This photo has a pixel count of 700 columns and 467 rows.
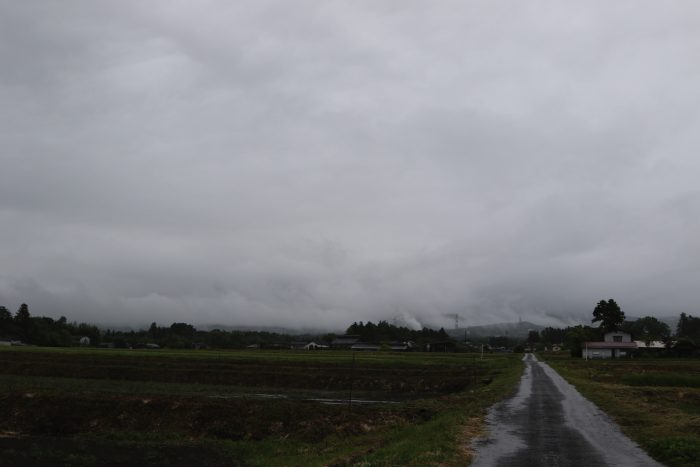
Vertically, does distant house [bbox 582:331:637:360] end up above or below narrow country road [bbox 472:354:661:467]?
below

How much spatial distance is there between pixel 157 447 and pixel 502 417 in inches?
709

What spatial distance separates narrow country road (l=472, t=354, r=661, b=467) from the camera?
661 inches

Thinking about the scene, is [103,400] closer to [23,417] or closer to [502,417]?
[23,417]

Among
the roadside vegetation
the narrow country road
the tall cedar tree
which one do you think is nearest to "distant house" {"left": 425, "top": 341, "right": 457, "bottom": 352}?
the tall cedar tree

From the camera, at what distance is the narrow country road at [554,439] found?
16.8 m

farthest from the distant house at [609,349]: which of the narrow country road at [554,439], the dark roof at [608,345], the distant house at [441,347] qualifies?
the narrow country road at [554,439]

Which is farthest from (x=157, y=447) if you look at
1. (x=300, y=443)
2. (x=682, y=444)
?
(x=682, y=444)

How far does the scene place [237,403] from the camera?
1442 inches

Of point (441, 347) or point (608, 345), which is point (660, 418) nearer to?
point (608, 345)

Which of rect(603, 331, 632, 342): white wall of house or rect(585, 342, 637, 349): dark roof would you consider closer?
rect(585, 342, 637, 349): dark roof

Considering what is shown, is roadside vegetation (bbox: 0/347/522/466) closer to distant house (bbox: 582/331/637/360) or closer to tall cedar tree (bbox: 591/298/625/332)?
distant house (bbox: 582/331/637/360)

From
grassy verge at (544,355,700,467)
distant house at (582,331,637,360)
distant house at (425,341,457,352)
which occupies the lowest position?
distant house at (425,341,457,352)

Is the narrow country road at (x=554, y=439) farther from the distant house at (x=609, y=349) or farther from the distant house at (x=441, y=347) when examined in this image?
the distant house at (x=441, y=347)

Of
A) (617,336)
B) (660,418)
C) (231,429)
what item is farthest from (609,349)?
(231,429)
